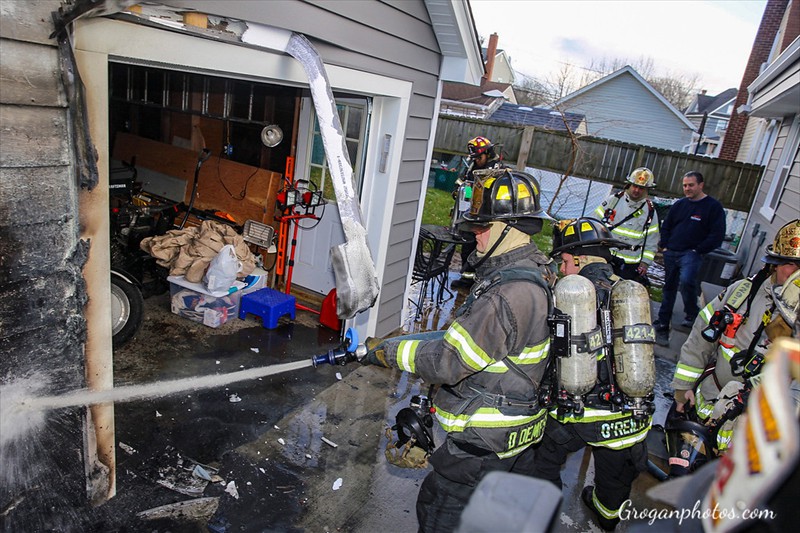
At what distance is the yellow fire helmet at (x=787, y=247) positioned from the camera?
Answer: 3178 millimetres

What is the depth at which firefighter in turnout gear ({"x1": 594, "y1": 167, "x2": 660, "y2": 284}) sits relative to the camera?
267 inches

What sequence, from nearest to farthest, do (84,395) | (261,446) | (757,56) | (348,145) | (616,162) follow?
(84,395) → (261,446) → (348,145) → (616,162) → (757,56)

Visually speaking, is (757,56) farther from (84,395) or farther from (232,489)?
(84,395)

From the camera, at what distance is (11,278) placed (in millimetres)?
2410

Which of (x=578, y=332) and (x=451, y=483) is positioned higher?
(x=578, y=332)

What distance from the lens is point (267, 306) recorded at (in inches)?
239

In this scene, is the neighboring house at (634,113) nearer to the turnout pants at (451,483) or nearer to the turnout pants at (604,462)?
the turnout pants at (604,462)

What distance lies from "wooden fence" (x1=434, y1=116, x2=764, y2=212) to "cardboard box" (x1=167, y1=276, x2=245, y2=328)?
9.18 m

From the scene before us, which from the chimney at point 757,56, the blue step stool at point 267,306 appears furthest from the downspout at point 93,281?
the chimney at point 757,56

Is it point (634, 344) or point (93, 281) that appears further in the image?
point (634, 344)

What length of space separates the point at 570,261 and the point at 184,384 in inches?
134

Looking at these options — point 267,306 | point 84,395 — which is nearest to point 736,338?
point 84,395

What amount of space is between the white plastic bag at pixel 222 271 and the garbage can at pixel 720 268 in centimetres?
740

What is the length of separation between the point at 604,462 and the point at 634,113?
26306 mm
